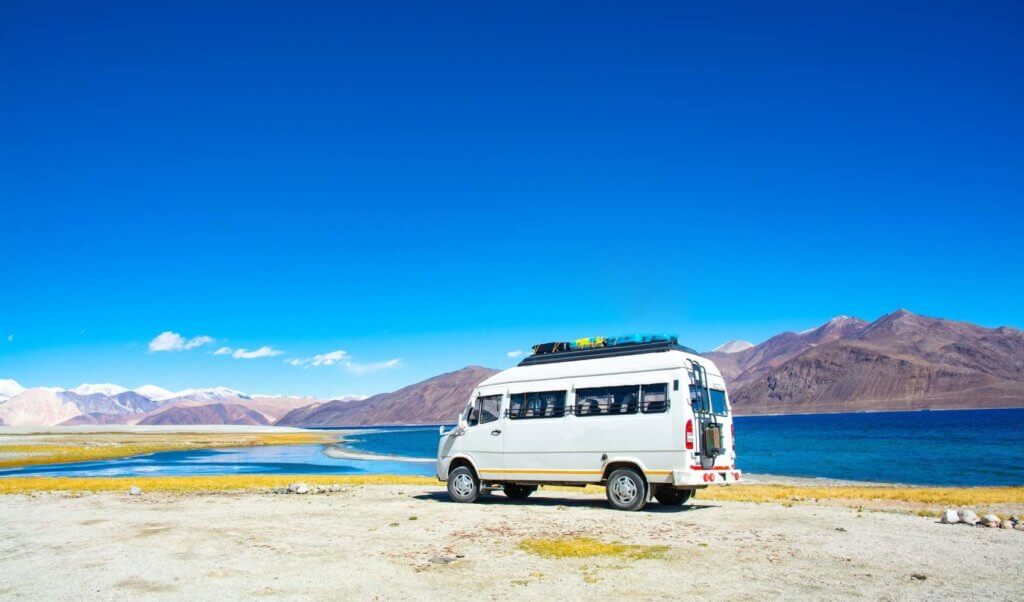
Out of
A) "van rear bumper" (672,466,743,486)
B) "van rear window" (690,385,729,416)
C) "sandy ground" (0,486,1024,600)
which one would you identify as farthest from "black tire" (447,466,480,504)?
"van rear window" (690,385,729,416)

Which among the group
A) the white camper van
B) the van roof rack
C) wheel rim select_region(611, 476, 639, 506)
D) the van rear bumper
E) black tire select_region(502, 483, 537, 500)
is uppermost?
the van roof rack

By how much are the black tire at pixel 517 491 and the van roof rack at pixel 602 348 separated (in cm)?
394

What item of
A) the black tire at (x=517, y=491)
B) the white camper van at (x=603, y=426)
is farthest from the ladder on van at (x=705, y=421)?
the black tire at (x=517, y=491)

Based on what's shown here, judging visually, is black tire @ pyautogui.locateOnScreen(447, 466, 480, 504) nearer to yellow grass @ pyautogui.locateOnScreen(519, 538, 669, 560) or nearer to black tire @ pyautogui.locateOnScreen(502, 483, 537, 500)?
black tire @ pyautogui.locateOnScreen(502, 483, 537, 500)

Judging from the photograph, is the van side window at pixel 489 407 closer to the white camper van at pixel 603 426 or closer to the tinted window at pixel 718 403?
the white camper van at pixel 603 426

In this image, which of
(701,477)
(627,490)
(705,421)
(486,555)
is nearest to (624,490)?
(627,490)

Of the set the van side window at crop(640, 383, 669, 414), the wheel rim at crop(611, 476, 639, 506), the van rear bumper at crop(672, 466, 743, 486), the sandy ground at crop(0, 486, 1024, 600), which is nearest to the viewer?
the sandy ground at crop(0, 486, 1024, 600)

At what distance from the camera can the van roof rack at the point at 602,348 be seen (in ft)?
59.0

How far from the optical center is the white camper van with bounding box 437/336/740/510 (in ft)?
54.8

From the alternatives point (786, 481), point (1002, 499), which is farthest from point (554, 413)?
point (786, 481)

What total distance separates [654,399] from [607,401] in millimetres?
1375

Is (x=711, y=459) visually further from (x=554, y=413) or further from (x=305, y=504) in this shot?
(x=305, y=504)

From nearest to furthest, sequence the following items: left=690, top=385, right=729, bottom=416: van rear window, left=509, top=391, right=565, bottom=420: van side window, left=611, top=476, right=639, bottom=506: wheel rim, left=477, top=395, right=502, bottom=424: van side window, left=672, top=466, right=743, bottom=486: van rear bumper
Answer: left=672, top=466, right=743, bottom=486: van rear bumper
left=611, top=476, right=639, bottom=506: wheel rim
left=690, top=385, right=729, bottom=416: van rear window
left=509, top=391, right=565, bottom=420: van side window
left=477, top=395, right=502, bottom=424: van side window

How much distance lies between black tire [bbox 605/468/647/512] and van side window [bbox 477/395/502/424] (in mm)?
3987
